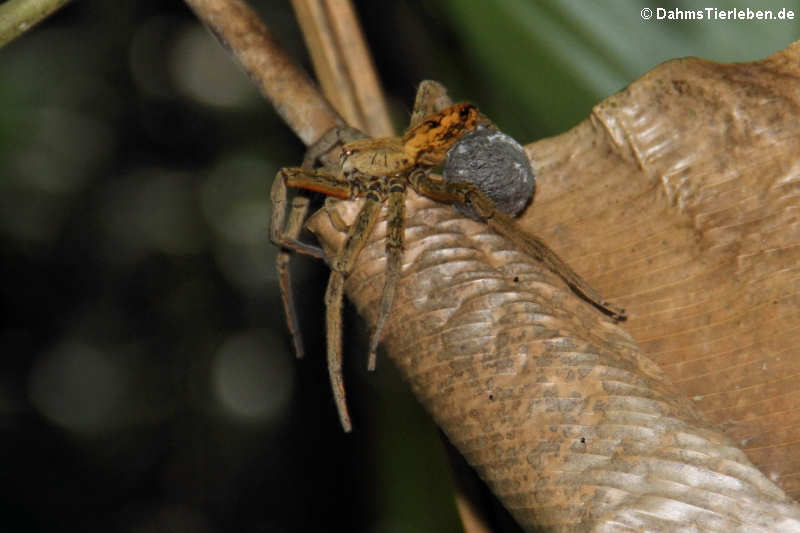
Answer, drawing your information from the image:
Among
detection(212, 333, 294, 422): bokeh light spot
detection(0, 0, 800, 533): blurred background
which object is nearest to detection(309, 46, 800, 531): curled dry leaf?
detection(0, 0, 800, 533): blurred background

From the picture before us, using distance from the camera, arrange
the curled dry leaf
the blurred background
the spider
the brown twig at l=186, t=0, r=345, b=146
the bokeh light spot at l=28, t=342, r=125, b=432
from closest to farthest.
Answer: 1. the curled dry leaf
2. the spider
3. the brown twig at l=186, t=0, r=345, b=146
4. the blurred background
5. the bokeh light spot at l=28, t=342, r=125, b=432

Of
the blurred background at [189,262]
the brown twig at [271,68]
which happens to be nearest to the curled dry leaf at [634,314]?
the brown twig at [271,68]

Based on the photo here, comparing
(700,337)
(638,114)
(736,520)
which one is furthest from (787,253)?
(736,520)

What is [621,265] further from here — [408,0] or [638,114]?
[408,0]

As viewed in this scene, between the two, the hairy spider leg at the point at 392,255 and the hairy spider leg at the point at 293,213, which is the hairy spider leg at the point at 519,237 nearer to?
the hairy spider leg at the point at 392,255

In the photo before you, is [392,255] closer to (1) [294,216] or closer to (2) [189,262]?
(1) [294,216]

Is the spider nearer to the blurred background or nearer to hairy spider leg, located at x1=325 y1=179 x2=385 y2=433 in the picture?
hairy spider leg, located at x1=325 y1=179 x2=385 y2=433

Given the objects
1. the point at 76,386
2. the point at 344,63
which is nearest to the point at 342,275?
the point at 344,63
